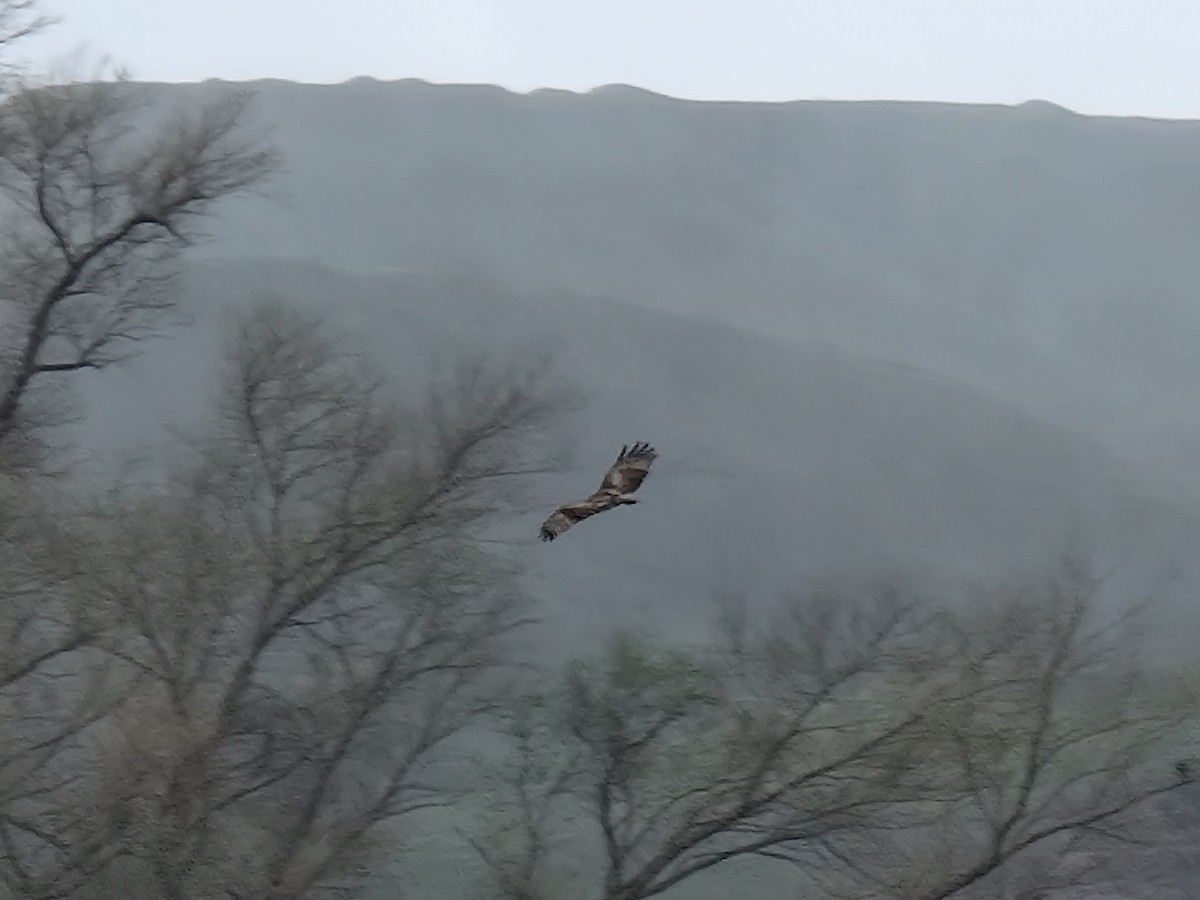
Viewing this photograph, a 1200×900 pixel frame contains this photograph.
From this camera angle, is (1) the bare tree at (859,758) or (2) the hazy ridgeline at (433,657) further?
(1) the bare tree at (859,758)

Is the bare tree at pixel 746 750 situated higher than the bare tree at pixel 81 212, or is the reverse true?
the bare tree at pixel 81 212

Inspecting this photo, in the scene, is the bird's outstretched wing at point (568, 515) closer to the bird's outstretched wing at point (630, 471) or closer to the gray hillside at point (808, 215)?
the bird's outstretched wing at point (630, 471)

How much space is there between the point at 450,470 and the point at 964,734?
241 centimetres

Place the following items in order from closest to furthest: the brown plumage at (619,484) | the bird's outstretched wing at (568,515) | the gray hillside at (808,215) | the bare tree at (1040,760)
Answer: the bird's outstretched wing at (568,515), the brown plumage at (619,484), the bare tree at (1040,760), the gray hillside at (808,215)

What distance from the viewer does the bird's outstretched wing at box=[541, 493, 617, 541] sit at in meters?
4.23

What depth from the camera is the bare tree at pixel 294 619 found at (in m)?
4.38

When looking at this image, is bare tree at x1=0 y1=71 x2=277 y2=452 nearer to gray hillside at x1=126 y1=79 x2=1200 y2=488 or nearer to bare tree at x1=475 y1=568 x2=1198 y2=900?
bare tree at x1=475 y1=568 x2=1198 y2=900

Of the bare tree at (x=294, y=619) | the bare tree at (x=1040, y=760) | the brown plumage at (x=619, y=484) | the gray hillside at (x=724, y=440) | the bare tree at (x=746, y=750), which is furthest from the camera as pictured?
the gray hillside at (x=724, y=440)

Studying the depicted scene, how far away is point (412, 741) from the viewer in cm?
510

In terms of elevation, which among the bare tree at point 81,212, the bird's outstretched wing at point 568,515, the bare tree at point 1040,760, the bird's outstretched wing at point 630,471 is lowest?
the bare tree at point 1040,760

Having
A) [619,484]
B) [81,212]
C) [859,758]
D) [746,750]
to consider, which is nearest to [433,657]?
[619,484]

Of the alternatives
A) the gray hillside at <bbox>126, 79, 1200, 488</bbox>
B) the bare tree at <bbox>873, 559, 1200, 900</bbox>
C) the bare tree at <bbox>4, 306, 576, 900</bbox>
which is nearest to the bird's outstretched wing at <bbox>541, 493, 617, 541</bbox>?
the bare tree at <bbox>4, 306, 576, 900</bbox>

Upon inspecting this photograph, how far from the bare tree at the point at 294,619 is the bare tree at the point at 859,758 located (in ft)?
→ 2.07

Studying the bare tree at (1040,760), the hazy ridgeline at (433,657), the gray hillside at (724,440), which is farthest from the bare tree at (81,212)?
the gray hillside at (724,440)
